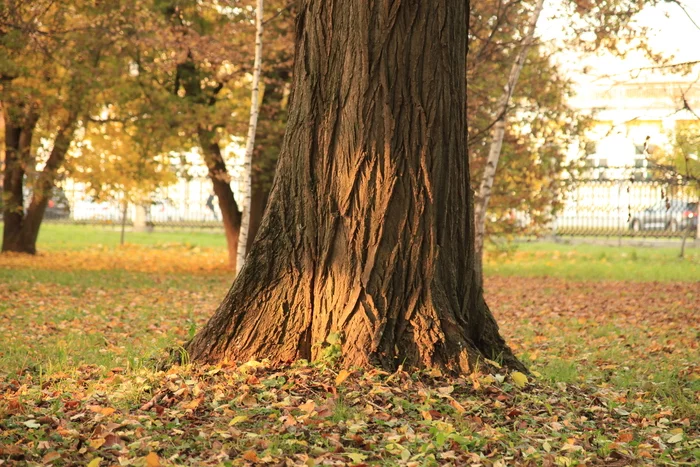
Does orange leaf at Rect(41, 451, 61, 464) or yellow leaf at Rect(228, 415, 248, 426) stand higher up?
yellow leaf at Rect(228, 415, 248, 426)

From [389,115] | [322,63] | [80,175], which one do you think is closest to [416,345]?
[389,115]

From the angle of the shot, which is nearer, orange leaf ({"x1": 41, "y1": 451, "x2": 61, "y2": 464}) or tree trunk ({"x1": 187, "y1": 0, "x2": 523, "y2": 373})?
orange leaf ({"x1": 41, "y1": 451, "x2": 61, "y2": 464})

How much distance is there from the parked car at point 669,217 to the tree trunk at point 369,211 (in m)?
16.9

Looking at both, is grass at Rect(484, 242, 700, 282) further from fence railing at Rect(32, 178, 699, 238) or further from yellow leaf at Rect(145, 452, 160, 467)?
yellow leaf at Rect(145, 452, 160, 467)

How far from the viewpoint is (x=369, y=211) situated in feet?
17.9

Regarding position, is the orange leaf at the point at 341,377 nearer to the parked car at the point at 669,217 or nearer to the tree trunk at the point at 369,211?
the tree trunk at the point at 369,211

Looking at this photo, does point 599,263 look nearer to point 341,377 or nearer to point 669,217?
point 669,217

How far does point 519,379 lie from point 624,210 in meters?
17.6

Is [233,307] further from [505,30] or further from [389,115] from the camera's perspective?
[505,30]

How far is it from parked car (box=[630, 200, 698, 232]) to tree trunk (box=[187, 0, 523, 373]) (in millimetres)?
16866

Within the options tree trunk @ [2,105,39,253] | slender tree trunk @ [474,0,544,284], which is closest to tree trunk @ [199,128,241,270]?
tree trunk @ [2,105,39,253]

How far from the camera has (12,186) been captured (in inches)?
702

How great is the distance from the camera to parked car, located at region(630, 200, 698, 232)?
2175 centimetres

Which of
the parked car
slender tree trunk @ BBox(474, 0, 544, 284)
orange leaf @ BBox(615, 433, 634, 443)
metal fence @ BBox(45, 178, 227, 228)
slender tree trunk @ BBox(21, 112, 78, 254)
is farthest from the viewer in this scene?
metal fence @ BBox(45, 178, 227, 228)
